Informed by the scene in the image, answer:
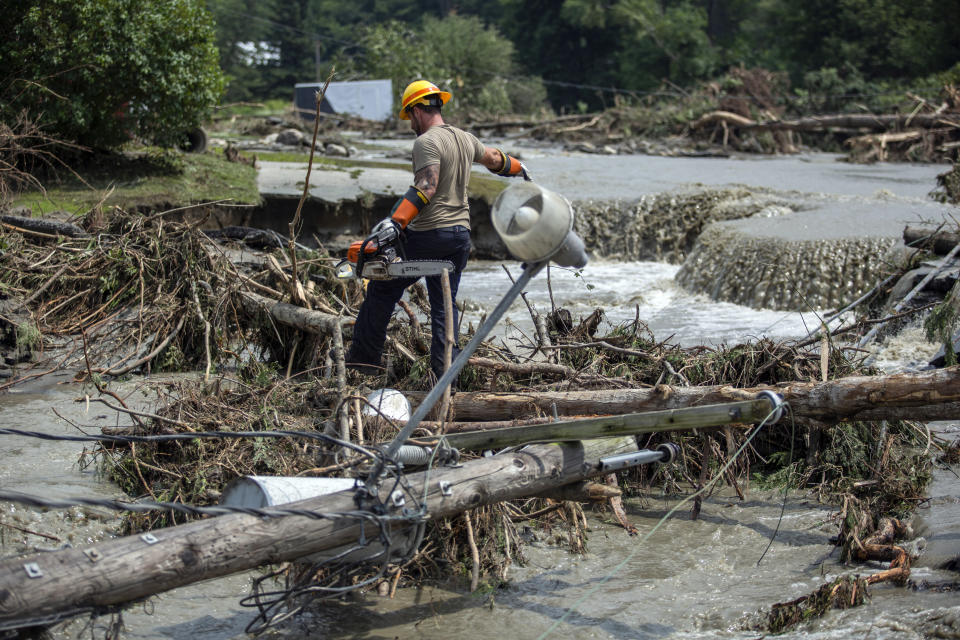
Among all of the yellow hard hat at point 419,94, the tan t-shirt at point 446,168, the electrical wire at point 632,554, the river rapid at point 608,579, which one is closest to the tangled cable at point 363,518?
the river rapid at point 608,579

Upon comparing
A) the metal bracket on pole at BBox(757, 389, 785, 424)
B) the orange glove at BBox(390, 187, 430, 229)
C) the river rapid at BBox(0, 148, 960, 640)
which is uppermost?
the orange glove at BBox(390, 187, 430, 229)

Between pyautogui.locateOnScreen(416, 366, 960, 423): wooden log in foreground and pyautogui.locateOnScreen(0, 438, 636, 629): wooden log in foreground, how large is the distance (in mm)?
1242

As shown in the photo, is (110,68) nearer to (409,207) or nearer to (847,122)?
(409,207)

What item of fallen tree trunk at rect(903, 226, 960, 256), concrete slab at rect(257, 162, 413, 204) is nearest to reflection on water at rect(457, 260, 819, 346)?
fallen tree trunk at rect(903, 226, 960, 256)

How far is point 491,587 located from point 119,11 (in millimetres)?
8932

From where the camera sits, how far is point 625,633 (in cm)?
369

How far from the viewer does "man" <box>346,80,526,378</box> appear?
5223 millimetres

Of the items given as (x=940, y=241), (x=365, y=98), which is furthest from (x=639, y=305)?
(x=365, y=98)

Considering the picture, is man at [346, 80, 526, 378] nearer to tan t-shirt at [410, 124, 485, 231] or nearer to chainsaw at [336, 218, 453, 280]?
tan t-shirt at [410, 124, 485, 231]

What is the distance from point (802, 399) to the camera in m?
4.38

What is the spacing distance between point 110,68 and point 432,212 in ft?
22.7

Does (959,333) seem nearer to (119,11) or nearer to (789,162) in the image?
(119,11)

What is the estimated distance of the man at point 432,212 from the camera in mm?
5223

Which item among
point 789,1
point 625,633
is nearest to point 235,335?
point 625,633
